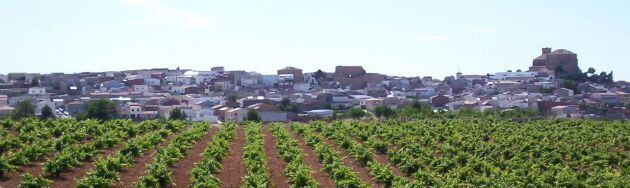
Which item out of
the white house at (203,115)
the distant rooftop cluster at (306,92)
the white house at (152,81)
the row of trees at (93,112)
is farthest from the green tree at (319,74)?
the row of trees at (93,112)

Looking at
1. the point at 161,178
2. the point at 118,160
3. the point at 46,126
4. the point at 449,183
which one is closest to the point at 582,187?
the point at 449,183

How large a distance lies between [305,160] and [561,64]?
105693mm

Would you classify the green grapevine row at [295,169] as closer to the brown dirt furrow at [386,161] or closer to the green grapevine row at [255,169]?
the green grapevine row at [255,169]

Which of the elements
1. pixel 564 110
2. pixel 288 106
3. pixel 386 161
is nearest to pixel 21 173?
pixel 386 161

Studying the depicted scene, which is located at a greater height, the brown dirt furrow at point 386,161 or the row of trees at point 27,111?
the brown dirt furrow at point 386,161

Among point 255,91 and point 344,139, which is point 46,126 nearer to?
point 344,139

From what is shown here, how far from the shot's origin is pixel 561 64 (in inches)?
5044

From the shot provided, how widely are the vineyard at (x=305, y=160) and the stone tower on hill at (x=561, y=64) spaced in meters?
84.5

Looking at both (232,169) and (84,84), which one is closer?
(232,169)

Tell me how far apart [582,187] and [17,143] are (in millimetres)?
17026

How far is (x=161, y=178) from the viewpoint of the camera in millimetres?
20703

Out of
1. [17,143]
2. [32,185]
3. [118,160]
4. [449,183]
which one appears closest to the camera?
[32,185]

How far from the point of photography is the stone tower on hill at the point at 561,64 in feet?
414

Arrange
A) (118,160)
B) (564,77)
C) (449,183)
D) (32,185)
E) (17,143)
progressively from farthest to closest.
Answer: (564,77)
(17,143)
(118,160)
(449,183)
(32,185)
